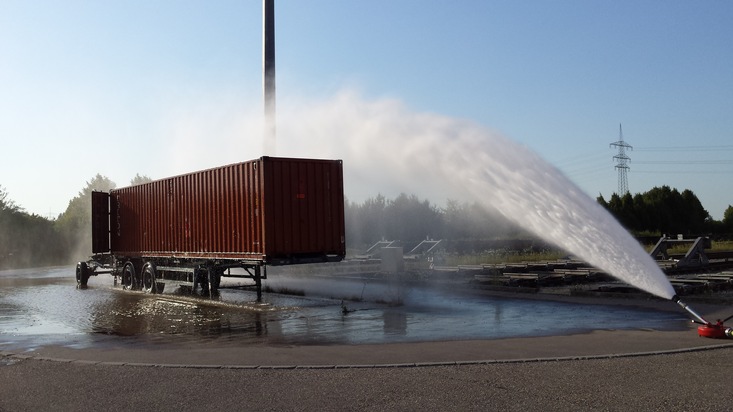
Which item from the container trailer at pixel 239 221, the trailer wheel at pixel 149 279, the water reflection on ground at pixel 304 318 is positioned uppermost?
the container trailer at pixel 239 221

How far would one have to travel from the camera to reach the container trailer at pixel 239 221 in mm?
18812

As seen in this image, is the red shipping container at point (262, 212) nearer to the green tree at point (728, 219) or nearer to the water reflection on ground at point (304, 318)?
the water reflection on ground at point (304, 318)

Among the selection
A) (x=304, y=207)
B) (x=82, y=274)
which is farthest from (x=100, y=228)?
(x=304, y=207)

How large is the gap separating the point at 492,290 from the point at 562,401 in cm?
1441

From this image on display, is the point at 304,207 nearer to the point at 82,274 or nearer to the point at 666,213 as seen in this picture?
the point at 82,274

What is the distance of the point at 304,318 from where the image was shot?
15945 millimetres

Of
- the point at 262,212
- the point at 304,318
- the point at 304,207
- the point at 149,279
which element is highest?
the point at 304,207

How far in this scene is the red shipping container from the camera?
1873 cm

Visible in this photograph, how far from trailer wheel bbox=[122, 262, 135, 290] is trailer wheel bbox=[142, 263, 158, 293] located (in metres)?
1.21

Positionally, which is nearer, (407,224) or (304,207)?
(304,207)

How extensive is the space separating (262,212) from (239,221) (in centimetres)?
138

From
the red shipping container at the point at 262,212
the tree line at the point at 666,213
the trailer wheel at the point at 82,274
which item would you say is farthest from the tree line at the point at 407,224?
the red shipping container at the point at 262,212

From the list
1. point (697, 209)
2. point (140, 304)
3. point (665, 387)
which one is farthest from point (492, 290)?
point (697, 209)

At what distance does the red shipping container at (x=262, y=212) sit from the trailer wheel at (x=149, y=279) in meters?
2.15
